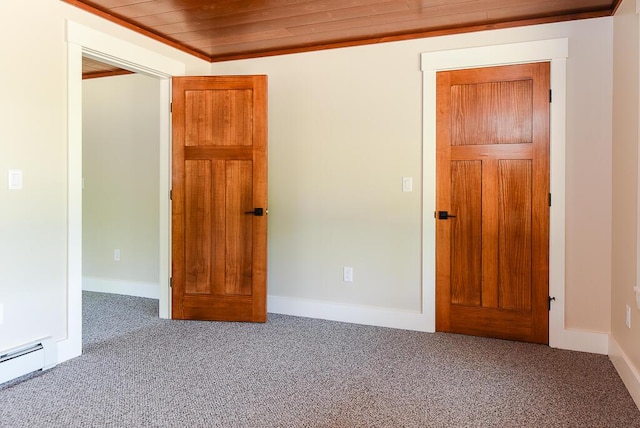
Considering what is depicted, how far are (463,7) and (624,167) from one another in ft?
4.60

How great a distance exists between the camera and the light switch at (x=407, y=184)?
3.42 meters

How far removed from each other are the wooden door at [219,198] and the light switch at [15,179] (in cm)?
Result: 126

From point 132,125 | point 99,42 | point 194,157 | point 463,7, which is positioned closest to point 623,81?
point 463,7

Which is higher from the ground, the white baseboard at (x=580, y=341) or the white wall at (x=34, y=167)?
the white wall at (x=34, y=167)

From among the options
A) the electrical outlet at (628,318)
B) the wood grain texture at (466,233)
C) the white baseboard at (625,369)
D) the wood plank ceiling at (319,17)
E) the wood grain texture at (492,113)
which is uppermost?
the wood plank ceiling at (319,17)

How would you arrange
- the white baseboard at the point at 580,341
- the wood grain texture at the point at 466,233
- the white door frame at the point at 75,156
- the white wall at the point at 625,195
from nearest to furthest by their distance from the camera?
the white wall at the point at 625,195 < the white door frame at the point at 75,156 < the white baseboard at the point at 580,341 < the wood grain texture at the point at 466,233

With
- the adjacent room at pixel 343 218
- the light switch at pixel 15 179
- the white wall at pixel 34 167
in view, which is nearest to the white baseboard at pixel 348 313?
the adjacent room at pixel 343 218

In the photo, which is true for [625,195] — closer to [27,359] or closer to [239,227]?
[239,227]

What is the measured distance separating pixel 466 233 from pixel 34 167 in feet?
9.46

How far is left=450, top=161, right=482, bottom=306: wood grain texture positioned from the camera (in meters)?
3.24

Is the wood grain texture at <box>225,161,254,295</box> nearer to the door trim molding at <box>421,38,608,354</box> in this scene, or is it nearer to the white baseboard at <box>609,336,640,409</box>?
the door trim molding at <box>421,38,608,354</box>

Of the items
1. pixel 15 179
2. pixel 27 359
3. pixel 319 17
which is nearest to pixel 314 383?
pixel 27 359

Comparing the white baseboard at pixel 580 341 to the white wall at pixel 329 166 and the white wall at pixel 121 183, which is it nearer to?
the white wall at pixel 329 166

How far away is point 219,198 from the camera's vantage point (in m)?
3.63
